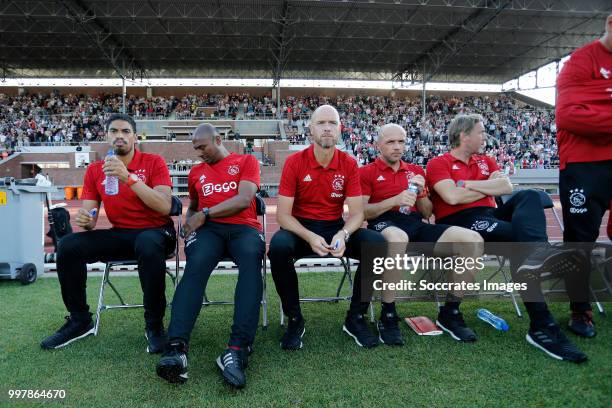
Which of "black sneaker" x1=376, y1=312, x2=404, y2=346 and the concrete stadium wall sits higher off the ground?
the concrete stadium wall

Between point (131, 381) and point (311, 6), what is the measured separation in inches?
831

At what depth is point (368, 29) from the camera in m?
24.1

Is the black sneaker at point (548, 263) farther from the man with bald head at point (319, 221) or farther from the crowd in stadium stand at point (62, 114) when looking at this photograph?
the crowd in stadium stand at point (62, 114)

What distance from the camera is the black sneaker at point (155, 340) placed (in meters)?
2.62

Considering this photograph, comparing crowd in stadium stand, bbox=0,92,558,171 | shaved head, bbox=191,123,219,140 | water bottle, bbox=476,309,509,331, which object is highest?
crowd in stadium stand, bbox=0,92,558,171

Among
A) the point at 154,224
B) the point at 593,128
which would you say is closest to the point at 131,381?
the point at 154,224

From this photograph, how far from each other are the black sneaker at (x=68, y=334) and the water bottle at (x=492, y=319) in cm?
291

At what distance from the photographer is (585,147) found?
268 cm

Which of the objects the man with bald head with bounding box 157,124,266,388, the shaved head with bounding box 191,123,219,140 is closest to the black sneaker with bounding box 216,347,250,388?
the man with bald head with bounding box 157,124,266,388

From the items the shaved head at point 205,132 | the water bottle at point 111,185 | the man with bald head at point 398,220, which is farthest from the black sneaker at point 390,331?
the water bottle at point 111,185

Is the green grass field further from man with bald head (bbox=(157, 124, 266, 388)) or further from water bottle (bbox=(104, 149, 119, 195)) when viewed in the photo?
water bottle (bbox=(104, 149, 119, 195))

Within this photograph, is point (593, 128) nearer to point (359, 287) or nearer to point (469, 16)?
point (359, 287)

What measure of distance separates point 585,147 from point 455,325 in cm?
146

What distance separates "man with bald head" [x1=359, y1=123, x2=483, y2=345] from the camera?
2.77m
